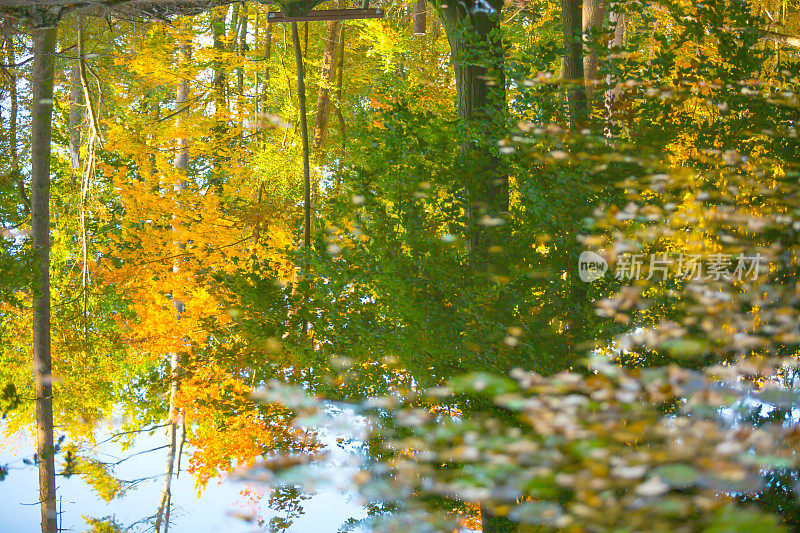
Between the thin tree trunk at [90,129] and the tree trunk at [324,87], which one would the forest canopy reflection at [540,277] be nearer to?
the thin tree trunk at [90,129]

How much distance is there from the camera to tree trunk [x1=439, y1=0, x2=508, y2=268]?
442 centimetres

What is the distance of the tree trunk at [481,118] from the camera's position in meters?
4.42

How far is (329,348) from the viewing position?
5418 millimetres

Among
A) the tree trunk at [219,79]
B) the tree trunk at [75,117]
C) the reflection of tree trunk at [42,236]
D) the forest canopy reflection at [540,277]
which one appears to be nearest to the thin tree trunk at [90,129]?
the forest canopy reflection at [540,277]

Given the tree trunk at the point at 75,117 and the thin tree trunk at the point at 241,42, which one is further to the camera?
the tree trunk at the point at 75,117

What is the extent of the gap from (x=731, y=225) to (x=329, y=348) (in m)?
2.98

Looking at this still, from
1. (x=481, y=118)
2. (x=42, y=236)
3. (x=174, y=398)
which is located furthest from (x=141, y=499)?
(x=481, y=118)

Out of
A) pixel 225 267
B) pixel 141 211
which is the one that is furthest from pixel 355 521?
pixel 141 211

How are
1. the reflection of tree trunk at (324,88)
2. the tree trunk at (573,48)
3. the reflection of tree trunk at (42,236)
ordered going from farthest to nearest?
the reflection of tree trunk at (324,88)
the reflection of tree trunk at (42,236)
the tree trunk at (573,48)

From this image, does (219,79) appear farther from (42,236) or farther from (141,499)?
(141,499)

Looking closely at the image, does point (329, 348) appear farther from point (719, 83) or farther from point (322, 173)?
point (322, 173)

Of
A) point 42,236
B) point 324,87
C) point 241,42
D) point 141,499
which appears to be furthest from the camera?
point 141,499

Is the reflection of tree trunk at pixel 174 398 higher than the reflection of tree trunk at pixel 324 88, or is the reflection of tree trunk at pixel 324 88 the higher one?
the reflection of tree trunk at pixel 324 88

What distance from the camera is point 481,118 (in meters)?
4.73
